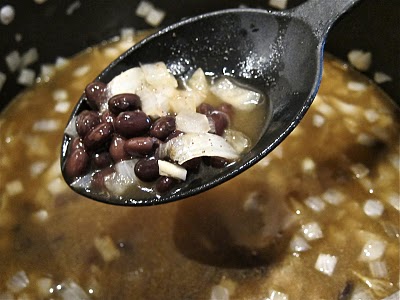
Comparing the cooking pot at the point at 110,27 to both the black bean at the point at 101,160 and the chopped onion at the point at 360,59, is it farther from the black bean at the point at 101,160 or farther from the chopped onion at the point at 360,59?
the black bean at the point at 101,160

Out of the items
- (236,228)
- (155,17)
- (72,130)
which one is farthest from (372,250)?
(155,17)

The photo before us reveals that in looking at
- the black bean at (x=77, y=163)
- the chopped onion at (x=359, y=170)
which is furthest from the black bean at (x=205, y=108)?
the chopped onion at (x=359, y=170)

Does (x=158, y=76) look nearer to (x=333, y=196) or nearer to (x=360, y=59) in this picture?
(x=333, y=196)

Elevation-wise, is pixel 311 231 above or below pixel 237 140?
below

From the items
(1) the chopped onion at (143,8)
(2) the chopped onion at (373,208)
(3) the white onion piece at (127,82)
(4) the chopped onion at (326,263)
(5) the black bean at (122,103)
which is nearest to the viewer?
(5) the black bean at (122,103)

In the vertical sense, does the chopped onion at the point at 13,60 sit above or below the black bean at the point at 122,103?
below

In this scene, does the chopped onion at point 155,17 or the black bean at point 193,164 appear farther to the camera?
the chopped onion at point 155,17

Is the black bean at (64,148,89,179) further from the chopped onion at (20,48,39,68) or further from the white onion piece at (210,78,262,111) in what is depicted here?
the chopped onion at (20,48,39,68)
